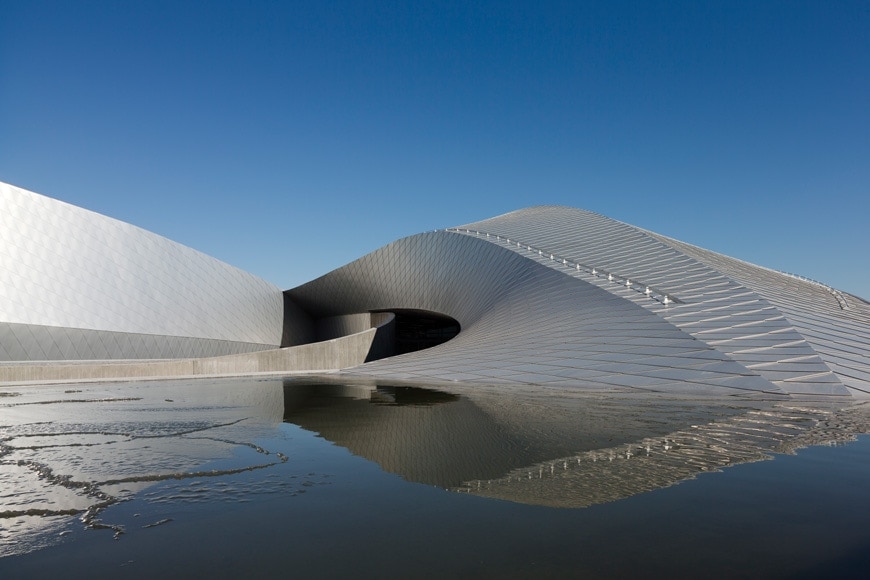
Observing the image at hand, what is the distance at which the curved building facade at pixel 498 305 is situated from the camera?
12.4 meters

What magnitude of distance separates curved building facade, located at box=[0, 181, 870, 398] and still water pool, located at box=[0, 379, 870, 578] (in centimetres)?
537

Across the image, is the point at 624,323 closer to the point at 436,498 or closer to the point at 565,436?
the point at 565,436

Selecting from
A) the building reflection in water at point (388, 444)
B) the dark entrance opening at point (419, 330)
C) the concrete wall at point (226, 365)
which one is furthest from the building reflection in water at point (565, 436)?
the dark entrance opening at point (419, 330)

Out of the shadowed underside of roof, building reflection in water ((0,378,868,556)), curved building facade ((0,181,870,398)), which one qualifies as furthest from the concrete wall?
building reflection in water ((0,378,868,556))

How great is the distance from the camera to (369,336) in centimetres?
2953

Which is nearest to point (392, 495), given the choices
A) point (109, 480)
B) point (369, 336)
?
point (109, 480)

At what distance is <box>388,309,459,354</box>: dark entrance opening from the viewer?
4610 cm

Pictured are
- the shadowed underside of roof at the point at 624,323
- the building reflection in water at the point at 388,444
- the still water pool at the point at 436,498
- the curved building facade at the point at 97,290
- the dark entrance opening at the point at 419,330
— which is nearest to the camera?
the still water pool at the point at 436,498

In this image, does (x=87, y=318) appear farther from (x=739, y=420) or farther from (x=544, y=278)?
(x=739, y=420)

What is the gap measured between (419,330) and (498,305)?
2692 cm

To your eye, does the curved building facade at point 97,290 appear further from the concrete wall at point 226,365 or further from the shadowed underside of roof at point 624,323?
the shadowed underside of roof at point 624,323

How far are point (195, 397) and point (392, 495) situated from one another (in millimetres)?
8677

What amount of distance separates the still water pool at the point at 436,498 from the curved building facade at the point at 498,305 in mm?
5374

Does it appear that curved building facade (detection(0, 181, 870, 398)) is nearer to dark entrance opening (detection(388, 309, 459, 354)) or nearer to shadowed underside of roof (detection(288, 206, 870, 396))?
shadowed underside of roof (detection(288, 206, 870, 396))
